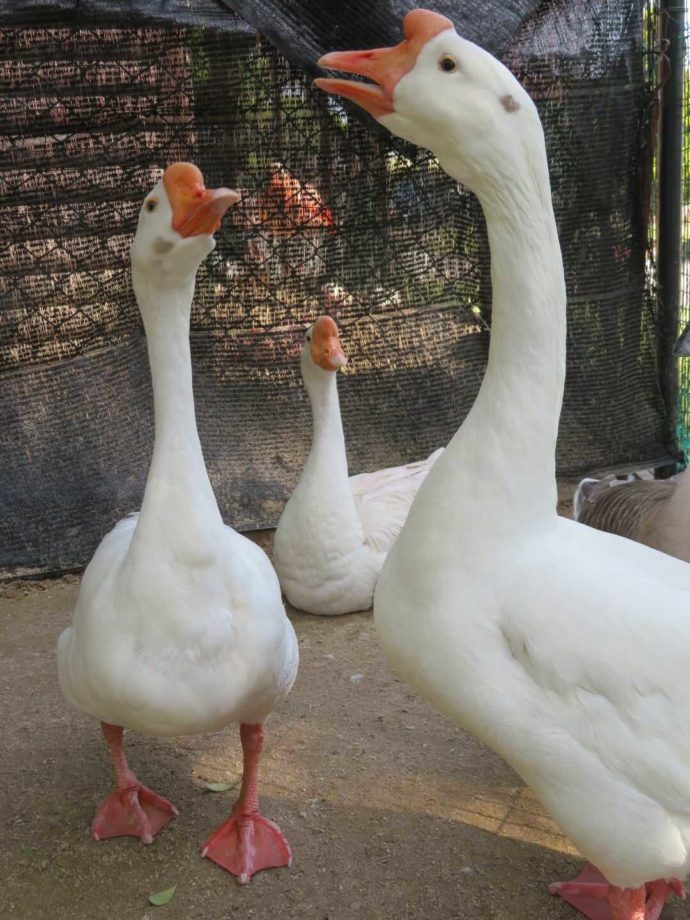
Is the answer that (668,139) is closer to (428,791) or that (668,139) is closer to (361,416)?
(361,416)

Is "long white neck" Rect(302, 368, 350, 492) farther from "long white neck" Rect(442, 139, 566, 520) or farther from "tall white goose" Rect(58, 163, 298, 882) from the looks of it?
"long white neck" Rect(442, 139, 566, 520)

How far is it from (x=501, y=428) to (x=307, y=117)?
9.83ft

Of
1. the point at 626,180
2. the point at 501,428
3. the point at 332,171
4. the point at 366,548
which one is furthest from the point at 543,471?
the point at 626,180

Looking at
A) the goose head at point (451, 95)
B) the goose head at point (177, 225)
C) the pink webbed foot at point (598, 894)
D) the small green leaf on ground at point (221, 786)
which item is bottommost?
the pink webbed foot at point (598, 894)

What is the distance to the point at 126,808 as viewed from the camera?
2.78m

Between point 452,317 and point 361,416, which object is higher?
point 452,317

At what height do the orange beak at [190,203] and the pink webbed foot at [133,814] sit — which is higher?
the orange beak at [190,203]

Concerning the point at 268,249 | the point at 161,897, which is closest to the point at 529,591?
the point at 161,897

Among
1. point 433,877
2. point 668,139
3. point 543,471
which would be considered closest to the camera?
point 543,471

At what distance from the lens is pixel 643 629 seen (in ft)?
6.15

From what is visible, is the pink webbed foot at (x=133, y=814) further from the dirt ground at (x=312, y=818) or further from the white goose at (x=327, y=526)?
the white goose at (x=327, y=526)

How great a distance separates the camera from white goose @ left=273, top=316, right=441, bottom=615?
412cm

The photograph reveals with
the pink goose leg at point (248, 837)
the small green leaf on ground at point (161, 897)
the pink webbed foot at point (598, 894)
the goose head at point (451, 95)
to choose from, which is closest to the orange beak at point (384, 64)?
the goose head at point (451, 95)

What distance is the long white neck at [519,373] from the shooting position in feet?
6.19
